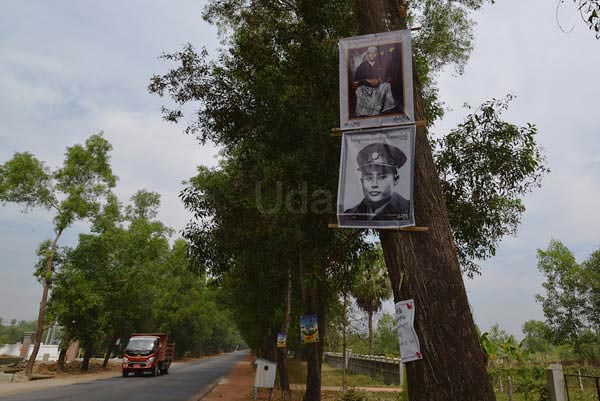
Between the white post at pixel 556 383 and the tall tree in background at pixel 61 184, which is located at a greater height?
the tall tree in background at pixel 61 184

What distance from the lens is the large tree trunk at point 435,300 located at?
13.2 feet

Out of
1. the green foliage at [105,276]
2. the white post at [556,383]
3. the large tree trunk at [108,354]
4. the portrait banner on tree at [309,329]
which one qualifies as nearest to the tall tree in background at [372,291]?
the green foliage at [105,276]

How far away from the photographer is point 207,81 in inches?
352

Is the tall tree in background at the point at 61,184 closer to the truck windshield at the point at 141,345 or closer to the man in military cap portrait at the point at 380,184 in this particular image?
the truck windshield at the point at 141,345

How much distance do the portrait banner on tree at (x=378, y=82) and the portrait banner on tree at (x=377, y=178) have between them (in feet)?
0.60

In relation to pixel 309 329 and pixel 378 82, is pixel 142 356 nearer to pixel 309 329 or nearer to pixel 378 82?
pixel 309 329

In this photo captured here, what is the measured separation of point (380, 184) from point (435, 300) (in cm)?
145

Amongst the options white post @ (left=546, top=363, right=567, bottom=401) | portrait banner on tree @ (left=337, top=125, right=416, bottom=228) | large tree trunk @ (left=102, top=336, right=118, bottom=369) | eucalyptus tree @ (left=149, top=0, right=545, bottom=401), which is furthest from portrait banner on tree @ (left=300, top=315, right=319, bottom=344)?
large tree trunk @ (left=102, top=336, right=118, bottom=369)

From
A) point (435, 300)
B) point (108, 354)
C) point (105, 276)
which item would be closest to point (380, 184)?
point (435, 300)

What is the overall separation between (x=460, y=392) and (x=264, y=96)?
6124 millimetres

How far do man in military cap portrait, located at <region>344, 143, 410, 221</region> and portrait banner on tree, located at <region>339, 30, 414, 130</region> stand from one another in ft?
1.25

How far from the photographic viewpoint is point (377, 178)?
503 centimetres

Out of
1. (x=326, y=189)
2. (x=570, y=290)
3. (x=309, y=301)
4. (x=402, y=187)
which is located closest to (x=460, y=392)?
(x=402, y=187)

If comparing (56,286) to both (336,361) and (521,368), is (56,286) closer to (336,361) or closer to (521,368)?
(521,368)
